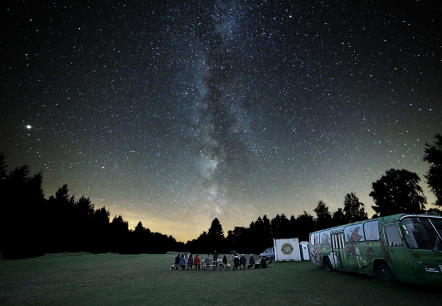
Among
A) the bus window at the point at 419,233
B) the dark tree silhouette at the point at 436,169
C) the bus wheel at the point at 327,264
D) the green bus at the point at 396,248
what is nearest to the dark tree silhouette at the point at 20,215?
the bus wheel at the point at 327,264

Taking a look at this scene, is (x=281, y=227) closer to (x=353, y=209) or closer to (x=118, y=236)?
(x=353, y=209)

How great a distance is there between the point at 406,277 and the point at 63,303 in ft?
50.3

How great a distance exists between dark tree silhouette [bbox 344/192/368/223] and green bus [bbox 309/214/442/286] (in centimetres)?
6622

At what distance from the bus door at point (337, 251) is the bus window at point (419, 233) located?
647 cm

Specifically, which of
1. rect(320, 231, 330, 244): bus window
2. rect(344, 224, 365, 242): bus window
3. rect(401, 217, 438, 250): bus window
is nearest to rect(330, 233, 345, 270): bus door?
rect(344, 224, 365, 242): bus window

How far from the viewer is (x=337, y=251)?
16.5 metres

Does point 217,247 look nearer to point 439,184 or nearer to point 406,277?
point 439,184

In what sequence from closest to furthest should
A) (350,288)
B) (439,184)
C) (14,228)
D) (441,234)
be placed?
(441,234)
(350,288)
(439,184)
(14,228)

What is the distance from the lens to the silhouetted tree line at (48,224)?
1539 inches

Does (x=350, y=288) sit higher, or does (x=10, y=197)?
(x=10, y=197)

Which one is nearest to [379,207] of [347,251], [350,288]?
[347,251]

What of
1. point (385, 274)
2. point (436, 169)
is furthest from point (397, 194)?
point (385, 274)

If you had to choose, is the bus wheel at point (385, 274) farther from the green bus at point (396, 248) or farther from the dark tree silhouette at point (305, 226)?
the dark tree silhouette at point (305, 226)

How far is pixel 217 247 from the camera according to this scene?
115875mm
